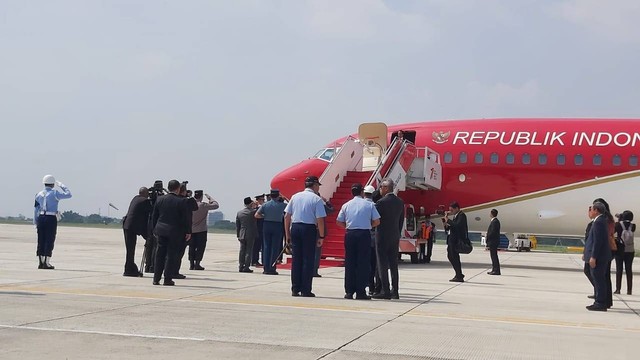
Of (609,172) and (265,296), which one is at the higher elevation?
(609,172)

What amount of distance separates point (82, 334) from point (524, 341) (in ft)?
14.1

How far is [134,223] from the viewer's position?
14.8 m

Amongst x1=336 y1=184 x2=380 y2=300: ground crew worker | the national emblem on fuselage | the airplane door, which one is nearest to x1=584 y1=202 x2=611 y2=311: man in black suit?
x1=336 y1=184 x2=380 y2=300: ground crew worker

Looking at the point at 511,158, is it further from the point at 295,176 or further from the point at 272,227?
the point at 272,227

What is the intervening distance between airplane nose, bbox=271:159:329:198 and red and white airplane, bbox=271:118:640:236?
0.09ft

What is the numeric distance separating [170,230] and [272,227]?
344 cm

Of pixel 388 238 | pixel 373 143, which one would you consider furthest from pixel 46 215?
pixel 373 143

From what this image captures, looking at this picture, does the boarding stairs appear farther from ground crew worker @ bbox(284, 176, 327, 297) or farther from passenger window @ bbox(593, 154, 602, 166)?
ground crew worker @ bbox(284, 176, 327, 297)

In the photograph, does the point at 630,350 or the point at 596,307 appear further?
the point at 596,307

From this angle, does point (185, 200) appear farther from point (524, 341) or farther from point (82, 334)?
point (524, 341)

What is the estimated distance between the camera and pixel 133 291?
1158cm

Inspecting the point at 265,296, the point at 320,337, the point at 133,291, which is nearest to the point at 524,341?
the point at 320,337

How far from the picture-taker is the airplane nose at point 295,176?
898 inches

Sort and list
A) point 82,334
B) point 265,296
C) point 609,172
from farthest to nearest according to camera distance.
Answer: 1. point 609,172
2. point 265,296
3. point 82,334
